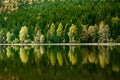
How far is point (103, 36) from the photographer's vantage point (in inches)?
7781

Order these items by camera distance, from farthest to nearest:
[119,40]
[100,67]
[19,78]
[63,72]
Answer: [119,40] < [100,67] < [63,72] < [19,78]

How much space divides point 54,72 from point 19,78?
710 cm

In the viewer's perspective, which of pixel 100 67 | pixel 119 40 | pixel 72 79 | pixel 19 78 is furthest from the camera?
pixel 119 40

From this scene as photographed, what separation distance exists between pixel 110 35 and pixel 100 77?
5796 inches

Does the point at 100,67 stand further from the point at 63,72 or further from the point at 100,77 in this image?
the point at 100,77

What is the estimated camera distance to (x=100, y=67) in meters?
66.4

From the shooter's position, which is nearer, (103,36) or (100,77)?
(100,77)

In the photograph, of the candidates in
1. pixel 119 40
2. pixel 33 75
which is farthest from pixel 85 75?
pixel 119 40

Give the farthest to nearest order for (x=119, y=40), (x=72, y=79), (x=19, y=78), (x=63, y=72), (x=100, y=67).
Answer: (x=119, y=40) < (x=100, y=67) < (x=63, y=72) < (x=19, y=78) < (x=72, y=79)

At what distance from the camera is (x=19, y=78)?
56344mm

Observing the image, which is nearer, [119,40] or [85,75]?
[85,75]

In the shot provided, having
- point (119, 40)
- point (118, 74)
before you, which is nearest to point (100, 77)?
point (118, 74)

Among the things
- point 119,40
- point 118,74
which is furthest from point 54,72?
point 119,40

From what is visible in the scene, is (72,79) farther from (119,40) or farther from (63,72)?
(119,40)
